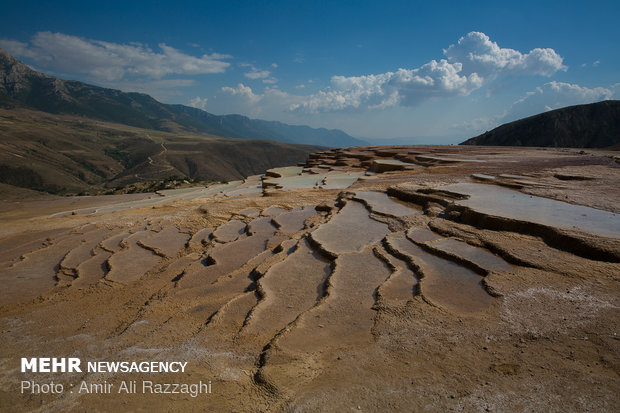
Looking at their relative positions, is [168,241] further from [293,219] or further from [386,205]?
[386,205]

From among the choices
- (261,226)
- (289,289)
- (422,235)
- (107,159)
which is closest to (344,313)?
(289,289)

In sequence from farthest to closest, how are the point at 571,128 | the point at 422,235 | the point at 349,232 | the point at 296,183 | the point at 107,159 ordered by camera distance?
the point at 107,159 → the point at 571,128 → the point at 296,183 → the point at 349,232 → the point at 422,235

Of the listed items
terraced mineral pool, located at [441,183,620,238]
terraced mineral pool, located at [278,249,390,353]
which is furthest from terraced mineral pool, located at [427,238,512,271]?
terraced mineral pool, located at [441,183,620,238]

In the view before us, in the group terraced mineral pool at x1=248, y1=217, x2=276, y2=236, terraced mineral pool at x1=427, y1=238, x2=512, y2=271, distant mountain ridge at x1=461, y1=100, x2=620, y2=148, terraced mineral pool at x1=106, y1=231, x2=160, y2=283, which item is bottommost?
terraced mineral pool at x1=106, y1=231, x2=160, y2=283

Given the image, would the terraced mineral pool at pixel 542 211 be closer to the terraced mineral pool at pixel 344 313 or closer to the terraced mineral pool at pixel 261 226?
the terraced mineral pool at pixel 344 313

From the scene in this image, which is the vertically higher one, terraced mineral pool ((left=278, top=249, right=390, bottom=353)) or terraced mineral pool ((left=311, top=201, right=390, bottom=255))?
terraced mineral pool ((left=311, top=201, right=390, bottom=255))

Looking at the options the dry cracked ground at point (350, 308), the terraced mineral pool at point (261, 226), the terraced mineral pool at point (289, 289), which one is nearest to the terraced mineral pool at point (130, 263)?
the dry cracked ground at point (350, 308)

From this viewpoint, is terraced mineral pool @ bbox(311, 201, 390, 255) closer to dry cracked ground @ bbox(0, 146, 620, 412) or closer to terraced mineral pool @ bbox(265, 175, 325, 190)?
dry cracked ground @ bbox(0, 146, 620, 412)
